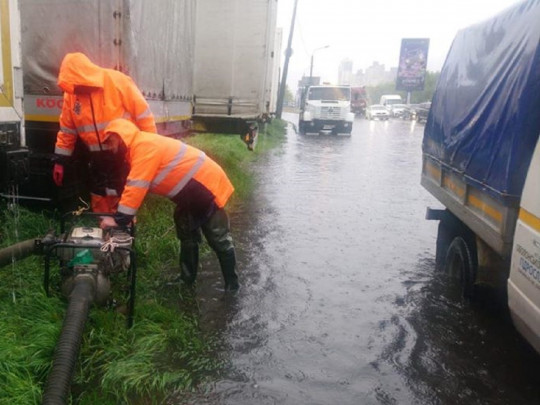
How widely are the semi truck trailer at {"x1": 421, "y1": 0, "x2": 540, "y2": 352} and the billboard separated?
209ft

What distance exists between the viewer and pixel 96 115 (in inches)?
186

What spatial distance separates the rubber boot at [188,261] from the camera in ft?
15.7

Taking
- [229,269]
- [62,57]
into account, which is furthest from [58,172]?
[229,269]

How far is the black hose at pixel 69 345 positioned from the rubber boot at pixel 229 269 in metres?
1.39

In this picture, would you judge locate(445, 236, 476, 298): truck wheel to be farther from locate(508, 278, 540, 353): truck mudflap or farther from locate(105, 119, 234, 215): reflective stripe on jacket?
locate(105, 119, 234, 215): reflective stripe on jacket

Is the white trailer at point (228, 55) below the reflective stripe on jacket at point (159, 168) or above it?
above

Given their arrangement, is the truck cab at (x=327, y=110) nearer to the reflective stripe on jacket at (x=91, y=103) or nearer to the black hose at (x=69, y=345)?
the reflective stripe on jacket at (x=91, y=103)

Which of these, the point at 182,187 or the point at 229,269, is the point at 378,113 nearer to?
the point at 229,269

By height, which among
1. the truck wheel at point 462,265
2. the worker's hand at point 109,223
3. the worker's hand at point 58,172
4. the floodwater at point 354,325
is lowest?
the floodwater at point 354,325

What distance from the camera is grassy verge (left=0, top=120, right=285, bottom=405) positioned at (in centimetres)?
311

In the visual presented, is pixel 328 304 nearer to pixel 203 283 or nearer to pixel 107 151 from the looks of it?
pixel 203 283

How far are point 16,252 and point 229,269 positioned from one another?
1.76 metres

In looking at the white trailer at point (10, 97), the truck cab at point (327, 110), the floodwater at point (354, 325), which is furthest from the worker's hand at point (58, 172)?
the truck cab at point (327, 110)

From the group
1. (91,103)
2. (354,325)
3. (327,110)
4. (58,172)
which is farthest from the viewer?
(327,110)
